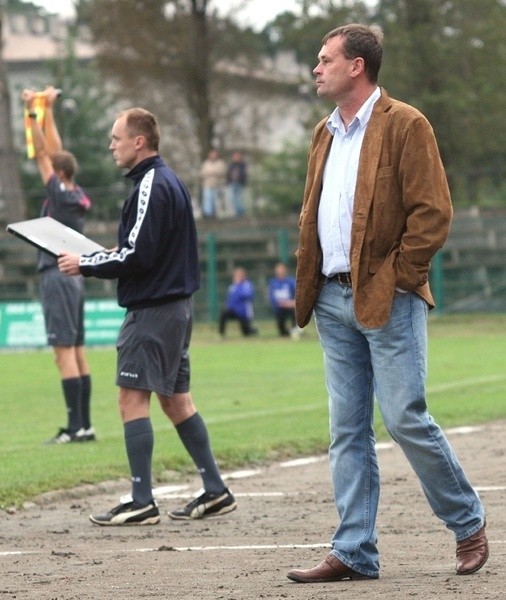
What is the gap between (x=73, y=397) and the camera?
1335cm

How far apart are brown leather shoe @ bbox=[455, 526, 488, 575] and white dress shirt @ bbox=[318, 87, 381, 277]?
121 cm

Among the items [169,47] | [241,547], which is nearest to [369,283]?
[241,547]

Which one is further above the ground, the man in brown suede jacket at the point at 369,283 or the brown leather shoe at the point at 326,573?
the man in brown suede jacket at the point at 369,283

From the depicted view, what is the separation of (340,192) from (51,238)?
267 centimetres

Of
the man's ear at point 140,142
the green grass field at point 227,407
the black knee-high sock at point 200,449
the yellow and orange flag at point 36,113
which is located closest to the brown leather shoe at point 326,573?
the black knee-high sock at point 200,449

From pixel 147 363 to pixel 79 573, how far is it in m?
1.96

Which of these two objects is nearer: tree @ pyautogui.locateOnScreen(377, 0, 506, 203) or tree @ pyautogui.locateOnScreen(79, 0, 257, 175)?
tree @ pyautogui.locateOnScreen(377, 0, 506, 203)

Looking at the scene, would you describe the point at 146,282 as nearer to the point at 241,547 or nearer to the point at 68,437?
the point at 241,547

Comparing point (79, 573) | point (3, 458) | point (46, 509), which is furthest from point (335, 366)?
point (3, 458)

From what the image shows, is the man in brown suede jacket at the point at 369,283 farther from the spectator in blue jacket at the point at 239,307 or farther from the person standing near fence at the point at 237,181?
the person standing near fence at the point at 237,181

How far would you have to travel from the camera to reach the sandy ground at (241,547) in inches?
258

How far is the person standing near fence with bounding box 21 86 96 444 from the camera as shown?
12836 mm

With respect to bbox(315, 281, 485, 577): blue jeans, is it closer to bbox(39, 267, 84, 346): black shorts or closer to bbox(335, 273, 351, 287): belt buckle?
bbox(335, 273, 351, 287): belt buckle

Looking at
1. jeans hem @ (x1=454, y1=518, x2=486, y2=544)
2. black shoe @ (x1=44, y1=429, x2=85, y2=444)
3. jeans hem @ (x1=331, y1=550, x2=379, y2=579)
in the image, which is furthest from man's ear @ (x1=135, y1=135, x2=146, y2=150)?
black shoe @ (x1=44, y1=429, x2=85, y2=444)
